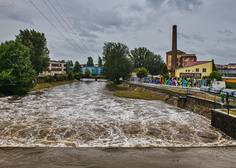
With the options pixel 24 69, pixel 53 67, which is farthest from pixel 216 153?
pixel 53 67

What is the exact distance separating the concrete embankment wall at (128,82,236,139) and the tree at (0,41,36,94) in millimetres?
28877

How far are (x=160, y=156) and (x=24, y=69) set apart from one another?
36342 mm

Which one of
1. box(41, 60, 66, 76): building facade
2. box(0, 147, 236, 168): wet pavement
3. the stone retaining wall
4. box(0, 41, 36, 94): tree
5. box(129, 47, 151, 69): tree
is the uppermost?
box(129, 47, 151, 69): tree

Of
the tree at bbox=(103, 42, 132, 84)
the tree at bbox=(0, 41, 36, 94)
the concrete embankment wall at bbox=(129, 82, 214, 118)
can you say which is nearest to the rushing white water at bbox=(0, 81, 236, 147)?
the concrete embankment wall at bbox=(129, 82, 214, 118)

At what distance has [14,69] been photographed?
34.2 m

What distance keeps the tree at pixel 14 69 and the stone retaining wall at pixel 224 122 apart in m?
35.4

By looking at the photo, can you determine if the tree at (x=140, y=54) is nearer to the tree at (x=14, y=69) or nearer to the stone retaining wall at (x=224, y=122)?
the tree at (x=14, y=69)

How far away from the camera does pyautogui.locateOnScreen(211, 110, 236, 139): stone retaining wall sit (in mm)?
11672

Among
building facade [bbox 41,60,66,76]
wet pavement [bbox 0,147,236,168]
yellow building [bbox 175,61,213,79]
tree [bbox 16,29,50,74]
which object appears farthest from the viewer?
building facade [bbox 41,60,66,76]

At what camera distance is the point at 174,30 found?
233 feet

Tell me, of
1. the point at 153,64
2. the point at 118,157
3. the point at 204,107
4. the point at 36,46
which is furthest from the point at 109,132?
the point at 153,64

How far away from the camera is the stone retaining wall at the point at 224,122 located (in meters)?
11.7

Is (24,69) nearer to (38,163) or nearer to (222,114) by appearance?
(38,163)

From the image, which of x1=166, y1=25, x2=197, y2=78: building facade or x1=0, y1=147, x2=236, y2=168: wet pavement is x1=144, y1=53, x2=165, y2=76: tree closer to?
x1=166, y1=25, x2=197, y2=78: building facade
